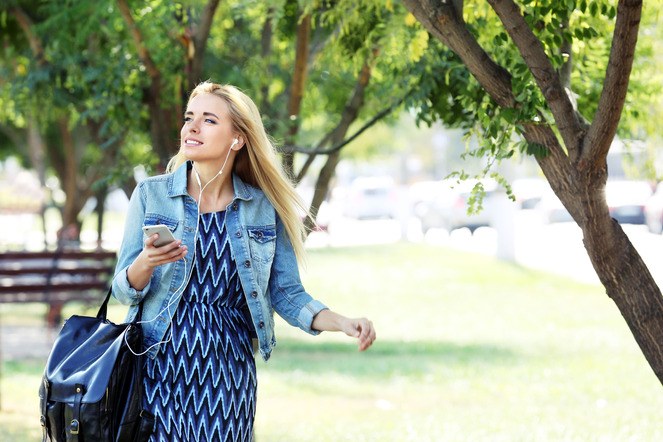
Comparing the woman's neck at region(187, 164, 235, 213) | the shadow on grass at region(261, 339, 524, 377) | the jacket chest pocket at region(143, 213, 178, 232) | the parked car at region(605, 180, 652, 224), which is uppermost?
the woman's neck at region(187, 164, 235, 213)

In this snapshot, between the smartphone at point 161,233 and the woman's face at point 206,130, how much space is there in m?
0.49

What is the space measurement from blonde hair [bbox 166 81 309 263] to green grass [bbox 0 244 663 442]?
0.22 metres

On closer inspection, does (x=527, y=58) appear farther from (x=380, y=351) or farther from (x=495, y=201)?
(x=495, y=201)

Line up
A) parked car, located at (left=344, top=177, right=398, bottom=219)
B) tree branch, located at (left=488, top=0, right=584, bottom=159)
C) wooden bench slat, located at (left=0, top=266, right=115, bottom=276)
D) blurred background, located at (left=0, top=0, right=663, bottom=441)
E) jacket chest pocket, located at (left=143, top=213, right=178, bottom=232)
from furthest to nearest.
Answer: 1. parked car, located at (left=344, top=177, right=398, bottom=219)
2. wooden bench slat, located at (left=0, top=266, right=115, bottom=276)
3. blurred background, located at (left=0, top=0, right=663, bottom=441)
4. tree branch, located at (left=488, top=0, right=584, bottom=159)
5. jacket chest pocket, located at (left=143, top=213, right=178, bottom=232)

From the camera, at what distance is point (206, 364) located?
3.71m

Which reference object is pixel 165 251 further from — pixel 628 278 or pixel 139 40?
pixel 139 40

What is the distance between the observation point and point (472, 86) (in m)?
5.62

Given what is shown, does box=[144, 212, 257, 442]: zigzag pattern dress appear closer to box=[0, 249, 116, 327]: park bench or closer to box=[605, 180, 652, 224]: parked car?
box=[0, 249, 116, 327]: park bench

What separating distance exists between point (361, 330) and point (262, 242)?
509mm

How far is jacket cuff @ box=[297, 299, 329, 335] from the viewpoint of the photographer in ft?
12.6

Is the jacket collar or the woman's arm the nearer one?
the woman's arm

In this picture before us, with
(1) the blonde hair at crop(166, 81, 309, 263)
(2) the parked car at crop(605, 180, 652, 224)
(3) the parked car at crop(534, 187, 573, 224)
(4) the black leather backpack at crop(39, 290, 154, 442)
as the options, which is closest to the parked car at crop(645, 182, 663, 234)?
(2) the parked car at crop(605, 180, 652, 224)

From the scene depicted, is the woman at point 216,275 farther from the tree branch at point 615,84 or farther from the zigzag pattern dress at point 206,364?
the tree branch at point 615,84

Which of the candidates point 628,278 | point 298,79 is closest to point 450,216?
point 298,79
